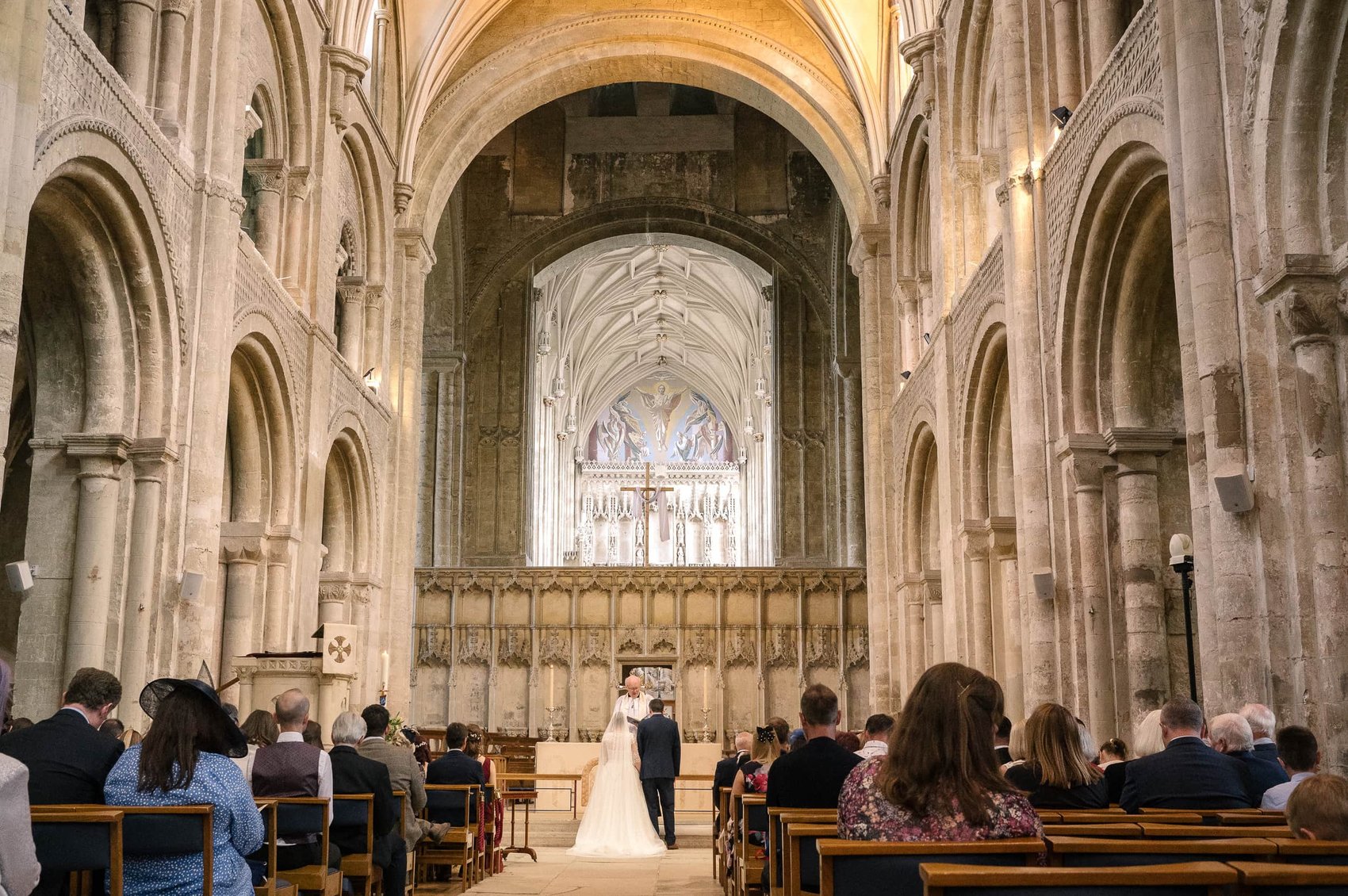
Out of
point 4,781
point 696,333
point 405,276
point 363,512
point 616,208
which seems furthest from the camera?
point 696,333

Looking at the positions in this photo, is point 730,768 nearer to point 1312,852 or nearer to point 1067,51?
point 1067,51

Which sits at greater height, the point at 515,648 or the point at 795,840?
the point at 515,648

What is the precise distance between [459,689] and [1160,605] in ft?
55.5

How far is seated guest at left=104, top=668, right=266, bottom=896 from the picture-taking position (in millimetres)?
4566

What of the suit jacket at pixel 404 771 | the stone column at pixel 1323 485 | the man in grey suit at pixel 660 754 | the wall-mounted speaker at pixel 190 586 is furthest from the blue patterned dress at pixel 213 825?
the man in grey suit at pixel 660 754

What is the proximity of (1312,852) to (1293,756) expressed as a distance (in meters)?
2.62

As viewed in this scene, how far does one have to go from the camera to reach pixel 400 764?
864 centimetres

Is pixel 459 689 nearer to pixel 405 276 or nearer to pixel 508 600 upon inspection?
pixel 508 600

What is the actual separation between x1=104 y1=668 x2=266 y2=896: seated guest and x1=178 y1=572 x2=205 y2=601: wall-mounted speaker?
305 inches

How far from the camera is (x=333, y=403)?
17797 mm

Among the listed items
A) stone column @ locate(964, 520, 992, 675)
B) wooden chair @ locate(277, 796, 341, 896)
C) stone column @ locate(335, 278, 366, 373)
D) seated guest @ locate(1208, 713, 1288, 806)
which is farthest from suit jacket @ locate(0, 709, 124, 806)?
stone column @ locate(335, 278, 366, 373)

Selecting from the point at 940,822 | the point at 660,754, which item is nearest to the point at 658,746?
the point at 660,754

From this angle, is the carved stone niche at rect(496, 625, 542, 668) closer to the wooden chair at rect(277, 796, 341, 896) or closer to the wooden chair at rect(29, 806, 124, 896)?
the wooden chair at rect(277, 796, 341, 896)

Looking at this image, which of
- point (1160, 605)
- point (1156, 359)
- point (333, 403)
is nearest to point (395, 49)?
point (333, 403)
